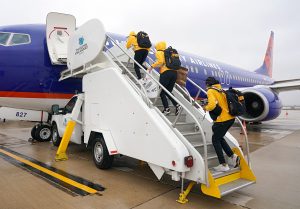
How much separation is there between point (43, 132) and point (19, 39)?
3219 millimetres

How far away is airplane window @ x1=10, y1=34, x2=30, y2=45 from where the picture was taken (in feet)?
24.1

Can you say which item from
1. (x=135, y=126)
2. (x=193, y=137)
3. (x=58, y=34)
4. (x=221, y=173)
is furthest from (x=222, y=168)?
(x=58, y=34)

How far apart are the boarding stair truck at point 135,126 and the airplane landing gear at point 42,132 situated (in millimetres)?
2012

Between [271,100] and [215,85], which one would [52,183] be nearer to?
[215,85]

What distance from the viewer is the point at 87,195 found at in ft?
13.0

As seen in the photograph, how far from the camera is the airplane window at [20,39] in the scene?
734 cm

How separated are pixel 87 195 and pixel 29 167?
2258 millimetres

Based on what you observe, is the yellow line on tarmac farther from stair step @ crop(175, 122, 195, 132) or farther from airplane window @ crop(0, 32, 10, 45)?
airplane window @ crop(0, 32, 10, 45)

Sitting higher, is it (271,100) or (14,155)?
(271,100)

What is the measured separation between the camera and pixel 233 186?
154 inches

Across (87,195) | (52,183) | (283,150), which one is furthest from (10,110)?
(283,150)

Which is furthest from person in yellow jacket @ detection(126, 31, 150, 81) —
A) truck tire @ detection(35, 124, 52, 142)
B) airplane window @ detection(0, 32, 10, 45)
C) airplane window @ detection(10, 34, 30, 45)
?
truck tire @ detection(35, 124, 52, 142)

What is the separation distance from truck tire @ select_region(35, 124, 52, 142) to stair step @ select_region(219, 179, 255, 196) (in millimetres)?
6947

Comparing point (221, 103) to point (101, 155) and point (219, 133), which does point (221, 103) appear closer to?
point (219, 133)
